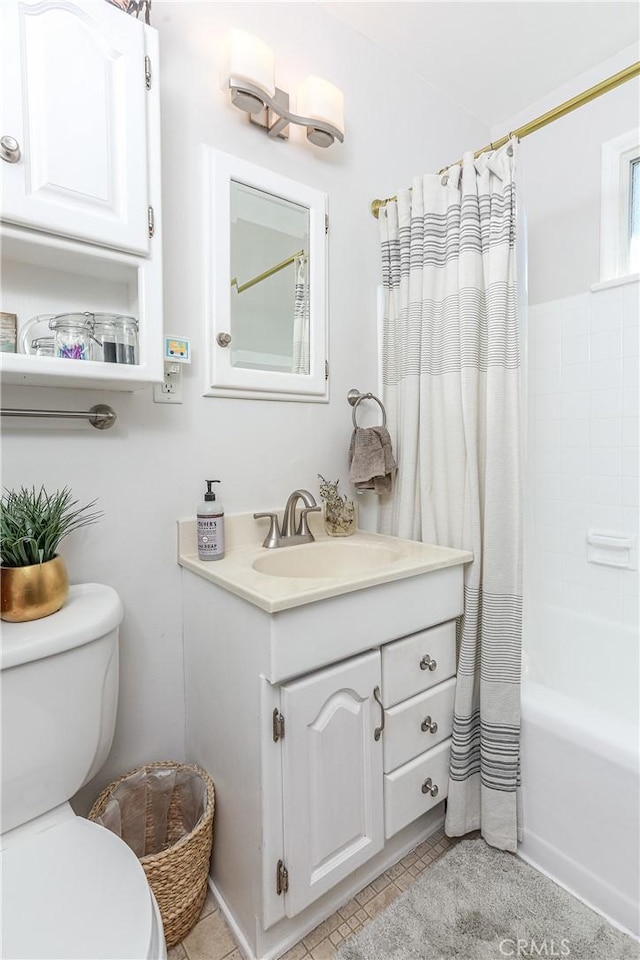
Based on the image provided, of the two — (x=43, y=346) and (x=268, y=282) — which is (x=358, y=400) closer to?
(x=268, y=282)

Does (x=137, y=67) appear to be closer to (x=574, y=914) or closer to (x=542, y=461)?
(x=542, y=461)

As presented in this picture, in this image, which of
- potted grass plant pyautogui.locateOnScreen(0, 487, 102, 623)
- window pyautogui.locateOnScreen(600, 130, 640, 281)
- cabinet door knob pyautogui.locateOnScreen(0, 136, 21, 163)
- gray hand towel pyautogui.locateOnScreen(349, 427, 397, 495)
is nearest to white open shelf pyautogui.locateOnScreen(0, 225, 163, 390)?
cabinet door knob pyautogui.locateOnScreen(0, 136, 21, 163)

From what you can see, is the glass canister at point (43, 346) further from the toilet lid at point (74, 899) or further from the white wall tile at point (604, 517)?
the white wall tile at point (604, 517)

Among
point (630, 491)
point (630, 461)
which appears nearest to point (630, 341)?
point (630, 461)

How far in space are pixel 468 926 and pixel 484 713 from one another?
470 mm

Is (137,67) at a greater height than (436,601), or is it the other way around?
(137,67)

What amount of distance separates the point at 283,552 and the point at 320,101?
1.41 meters

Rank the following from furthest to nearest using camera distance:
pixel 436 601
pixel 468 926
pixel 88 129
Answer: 1. pixel 436 601
2. pixel 468 926
3. pixel 88 129

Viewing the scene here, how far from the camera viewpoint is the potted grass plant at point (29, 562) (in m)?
0.89

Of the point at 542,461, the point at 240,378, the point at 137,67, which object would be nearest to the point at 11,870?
the point at 240,378

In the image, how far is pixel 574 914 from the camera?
1.15 meters

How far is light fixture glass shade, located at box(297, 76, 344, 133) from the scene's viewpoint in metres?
1.46

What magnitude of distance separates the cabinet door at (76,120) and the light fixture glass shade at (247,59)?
1.12ft

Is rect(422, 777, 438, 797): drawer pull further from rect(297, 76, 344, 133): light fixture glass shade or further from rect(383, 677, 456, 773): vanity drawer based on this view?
rect(297, 76, 344, 133): light fixture glass shade
